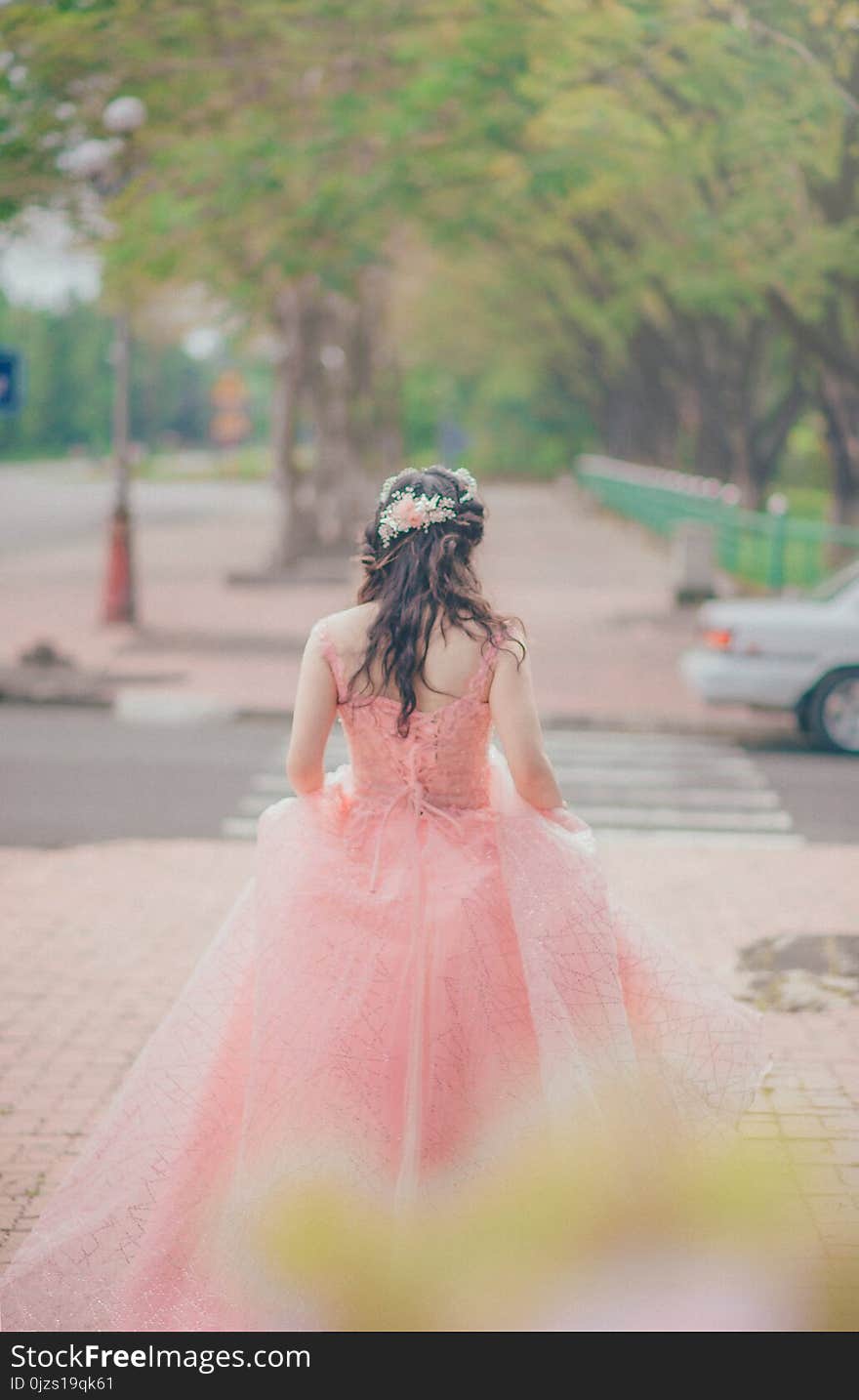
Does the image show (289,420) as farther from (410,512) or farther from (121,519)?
(410,512)

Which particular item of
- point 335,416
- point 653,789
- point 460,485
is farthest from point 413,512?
point 335,416

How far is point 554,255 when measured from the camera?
43531mm

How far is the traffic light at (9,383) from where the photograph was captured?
1628 cm

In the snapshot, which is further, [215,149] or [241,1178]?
[215,149]

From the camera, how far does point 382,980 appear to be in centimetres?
458

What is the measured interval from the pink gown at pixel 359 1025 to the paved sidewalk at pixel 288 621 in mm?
5956

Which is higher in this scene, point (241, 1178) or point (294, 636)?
point (241, 1178)

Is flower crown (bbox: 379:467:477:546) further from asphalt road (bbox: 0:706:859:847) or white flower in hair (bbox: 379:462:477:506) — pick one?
asphalt road (bbox: 0:706:859:847)

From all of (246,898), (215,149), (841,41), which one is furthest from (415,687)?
(215,149)

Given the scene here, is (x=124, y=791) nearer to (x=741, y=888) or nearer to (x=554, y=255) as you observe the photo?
(x=741, y=888)

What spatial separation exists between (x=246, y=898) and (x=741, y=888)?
206 inches

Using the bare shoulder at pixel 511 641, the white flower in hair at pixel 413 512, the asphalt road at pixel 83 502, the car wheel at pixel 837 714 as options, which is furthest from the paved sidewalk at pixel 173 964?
the asphalt road at pixel 83 502

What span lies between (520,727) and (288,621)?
1815 cm

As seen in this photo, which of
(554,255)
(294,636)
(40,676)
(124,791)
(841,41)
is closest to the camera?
(124,791)
